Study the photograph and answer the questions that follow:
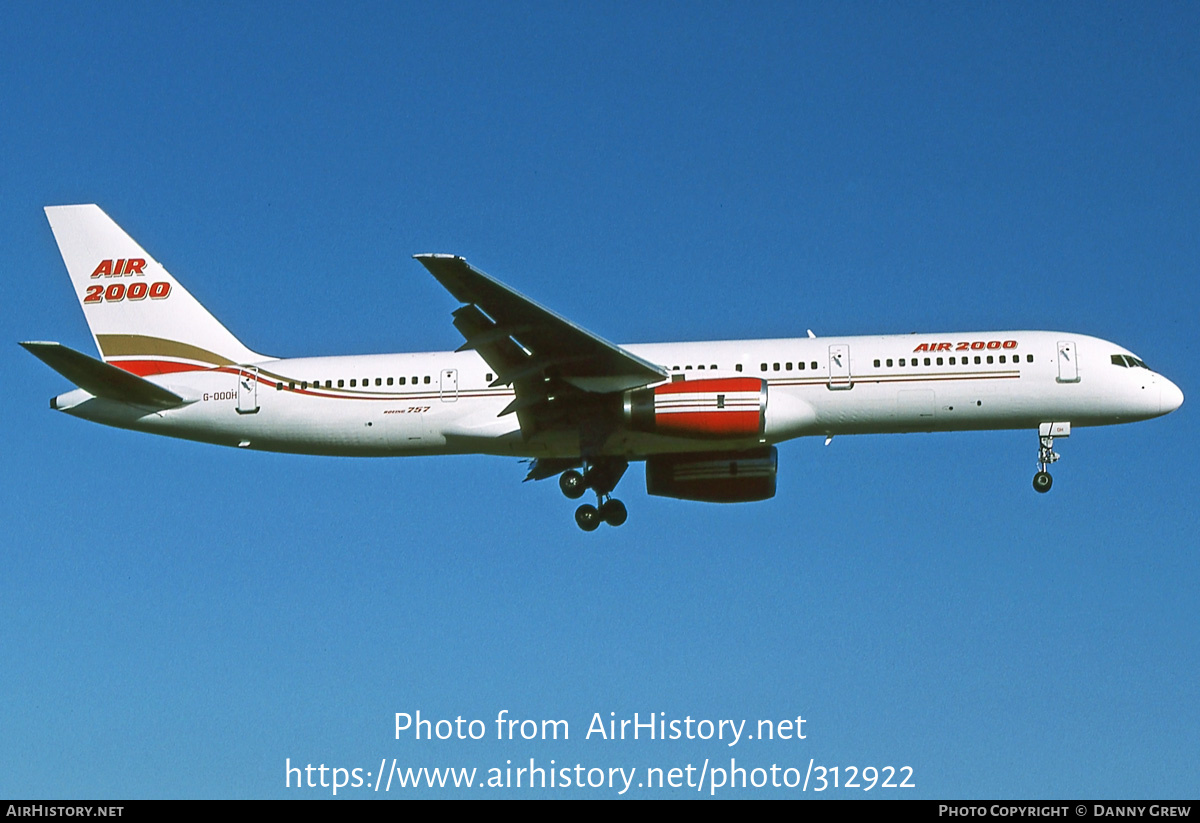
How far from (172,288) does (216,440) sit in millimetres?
5052

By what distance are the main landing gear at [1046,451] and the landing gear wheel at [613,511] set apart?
34.2 feet

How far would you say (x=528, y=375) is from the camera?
115ft

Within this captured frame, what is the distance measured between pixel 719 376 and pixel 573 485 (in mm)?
4744

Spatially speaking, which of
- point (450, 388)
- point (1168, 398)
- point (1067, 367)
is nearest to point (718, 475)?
point (450, 388)

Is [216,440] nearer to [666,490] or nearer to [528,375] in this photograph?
[528,375]

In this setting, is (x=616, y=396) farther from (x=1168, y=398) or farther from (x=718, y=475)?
(x=1168, y=398)

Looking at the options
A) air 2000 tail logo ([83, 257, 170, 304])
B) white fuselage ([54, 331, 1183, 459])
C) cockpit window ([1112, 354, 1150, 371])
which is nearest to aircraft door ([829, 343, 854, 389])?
white fuselage ([54, 331, 1183, 459])

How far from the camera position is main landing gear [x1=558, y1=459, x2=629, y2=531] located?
1460 inches

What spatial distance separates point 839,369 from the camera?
3538cm

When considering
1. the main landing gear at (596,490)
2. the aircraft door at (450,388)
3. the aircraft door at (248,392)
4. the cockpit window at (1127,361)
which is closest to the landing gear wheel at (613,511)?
the main landing gear at (596,490)
